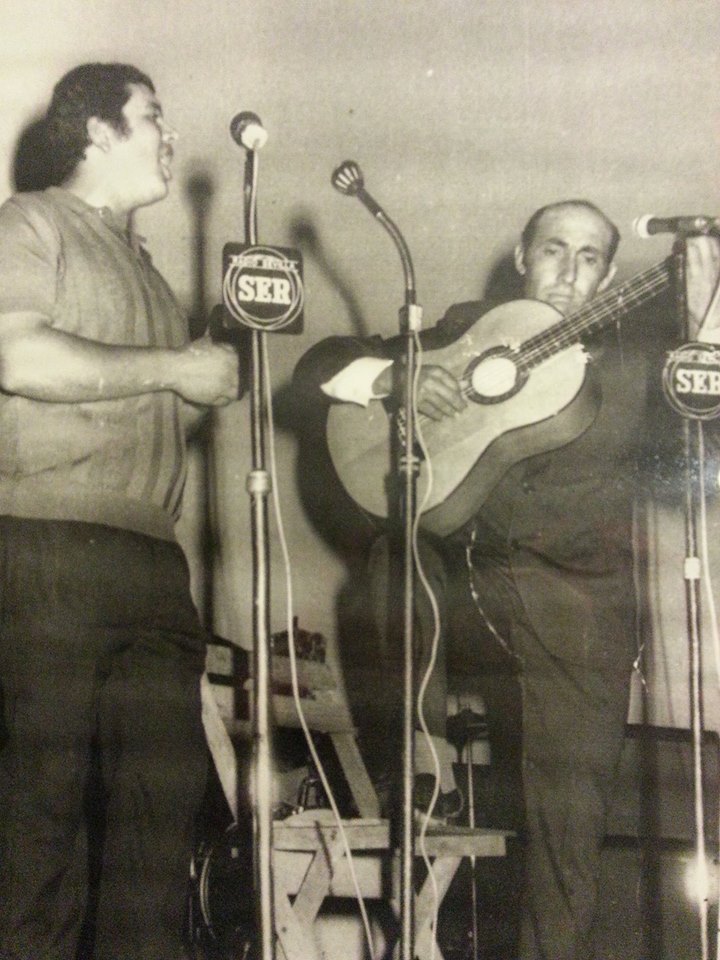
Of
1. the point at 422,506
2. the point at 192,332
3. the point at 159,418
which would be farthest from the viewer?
the point at 192,332

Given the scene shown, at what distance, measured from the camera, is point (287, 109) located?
2484 mm

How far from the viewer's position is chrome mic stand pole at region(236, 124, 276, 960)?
156cm

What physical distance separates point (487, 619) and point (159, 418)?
79 centimetres

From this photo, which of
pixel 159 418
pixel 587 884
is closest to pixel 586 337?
pixel 159 418

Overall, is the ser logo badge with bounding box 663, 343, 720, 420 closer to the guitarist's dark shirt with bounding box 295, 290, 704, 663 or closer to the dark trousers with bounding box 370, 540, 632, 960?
the guitarist's dark shirt with bounding box 295, 290, 704, 663

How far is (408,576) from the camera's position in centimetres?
176

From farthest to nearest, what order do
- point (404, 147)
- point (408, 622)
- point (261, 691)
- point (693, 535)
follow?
point (404, 147) → point (693, 535) → point (408, 622) → point (261, 691)

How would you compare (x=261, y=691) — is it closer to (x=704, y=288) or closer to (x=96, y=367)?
(x=96, y=367)

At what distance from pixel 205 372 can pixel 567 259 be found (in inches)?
36.7

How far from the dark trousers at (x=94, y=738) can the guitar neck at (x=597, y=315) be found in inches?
31.8

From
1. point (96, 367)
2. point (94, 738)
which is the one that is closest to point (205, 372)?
point (96, 367)

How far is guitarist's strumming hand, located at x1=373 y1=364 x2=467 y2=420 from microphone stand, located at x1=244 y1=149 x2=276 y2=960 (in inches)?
21.5

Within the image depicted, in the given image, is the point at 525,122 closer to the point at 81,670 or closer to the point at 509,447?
the point at 509,447

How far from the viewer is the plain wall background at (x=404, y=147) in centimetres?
246
